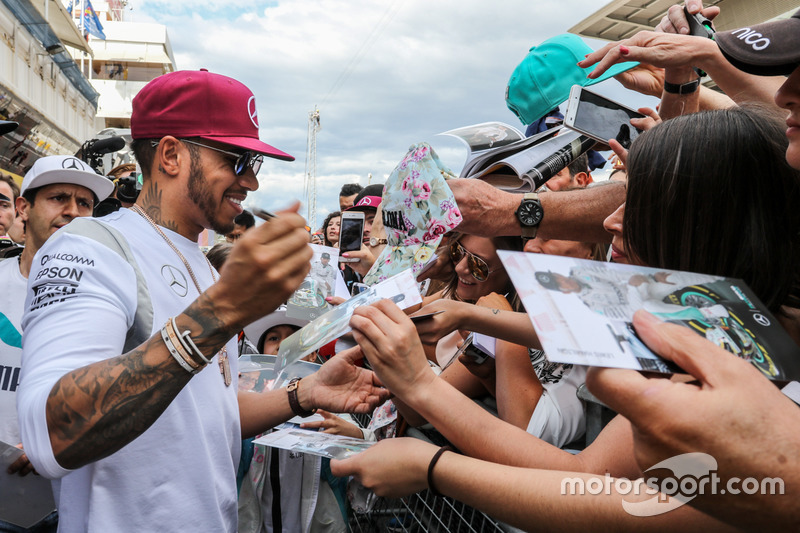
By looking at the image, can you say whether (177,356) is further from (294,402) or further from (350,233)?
(350,233)

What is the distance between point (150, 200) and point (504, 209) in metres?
1.27

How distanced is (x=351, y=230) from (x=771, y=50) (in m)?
2.71

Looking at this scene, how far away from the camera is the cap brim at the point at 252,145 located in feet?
6.97

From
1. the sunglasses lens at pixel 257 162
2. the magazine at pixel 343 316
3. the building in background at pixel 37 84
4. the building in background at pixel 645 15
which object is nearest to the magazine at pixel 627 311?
the magazine at pixel 343 316

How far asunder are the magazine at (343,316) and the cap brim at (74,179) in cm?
268

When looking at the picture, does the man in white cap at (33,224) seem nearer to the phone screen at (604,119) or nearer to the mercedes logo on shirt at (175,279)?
the mercedes logo on shirt at (175,279)

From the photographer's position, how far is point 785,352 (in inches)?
36.9

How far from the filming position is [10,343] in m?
2.78

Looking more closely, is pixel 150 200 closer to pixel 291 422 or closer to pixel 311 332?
pixel 311 332

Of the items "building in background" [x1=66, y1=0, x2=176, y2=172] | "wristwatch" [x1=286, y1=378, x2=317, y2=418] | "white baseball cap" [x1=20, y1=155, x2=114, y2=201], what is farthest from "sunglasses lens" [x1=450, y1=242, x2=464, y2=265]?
"building in background" [x1=66, y1=0, x2=176, y2=172]

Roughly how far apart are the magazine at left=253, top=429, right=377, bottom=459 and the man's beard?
2.71 feet

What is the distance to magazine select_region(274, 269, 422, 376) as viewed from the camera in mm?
1590

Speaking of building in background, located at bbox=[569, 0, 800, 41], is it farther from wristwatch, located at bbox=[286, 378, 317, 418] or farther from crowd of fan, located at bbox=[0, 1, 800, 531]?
wristwatch, located at bbox=[286, 378, 317, 418]

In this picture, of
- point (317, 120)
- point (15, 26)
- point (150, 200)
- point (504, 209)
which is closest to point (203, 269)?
point (150, 200)
